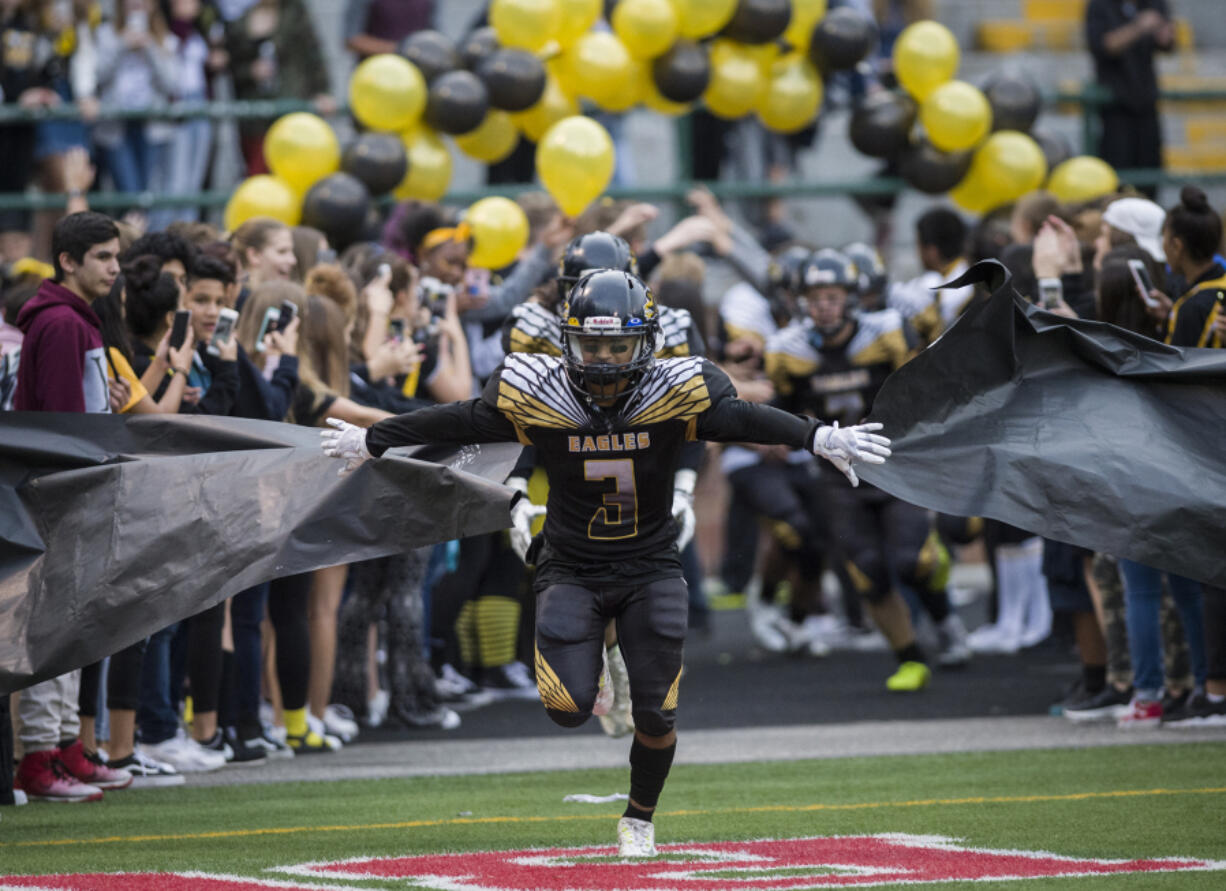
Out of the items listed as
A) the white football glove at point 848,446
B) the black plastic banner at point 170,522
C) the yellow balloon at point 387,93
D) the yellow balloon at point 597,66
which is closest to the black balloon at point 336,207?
the yellow balloon at point 387,93

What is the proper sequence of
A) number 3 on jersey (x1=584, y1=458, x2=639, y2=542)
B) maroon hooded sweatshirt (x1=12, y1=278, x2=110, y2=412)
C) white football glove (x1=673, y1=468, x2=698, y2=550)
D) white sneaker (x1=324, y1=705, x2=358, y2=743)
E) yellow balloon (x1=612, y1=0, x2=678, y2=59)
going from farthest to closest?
yellow balloon (x1=612, y1=0, x2=678, y2=59), white sneaker (x1=324, y1=705, x2=358, y2=743), white football glove (x1=673, y1=468, x2=698, y2=550), maroon hooded sweatshirt (x1=12, y1=278, x2=110, y2=412), number 3 on jersey (x1=584, y1=458, x2=639, y2=542)

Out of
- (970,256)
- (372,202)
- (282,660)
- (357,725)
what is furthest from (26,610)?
(970,256)

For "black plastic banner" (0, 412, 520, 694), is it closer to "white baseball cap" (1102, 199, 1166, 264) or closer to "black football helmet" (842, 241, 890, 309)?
"white baseball cap" (1102, 199, 1166, 264)

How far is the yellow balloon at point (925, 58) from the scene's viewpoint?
13445mm

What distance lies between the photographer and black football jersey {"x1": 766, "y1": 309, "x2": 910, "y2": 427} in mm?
11398

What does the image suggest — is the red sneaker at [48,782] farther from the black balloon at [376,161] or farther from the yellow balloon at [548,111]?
the yellow balloon at [548,111]

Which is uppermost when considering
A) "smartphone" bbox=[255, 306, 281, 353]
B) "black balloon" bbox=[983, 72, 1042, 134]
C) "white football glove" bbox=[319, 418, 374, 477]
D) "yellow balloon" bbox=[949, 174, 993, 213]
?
"black balloon" bbox=[983, 72, 1042, 134]

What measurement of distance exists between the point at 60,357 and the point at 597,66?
238 inches

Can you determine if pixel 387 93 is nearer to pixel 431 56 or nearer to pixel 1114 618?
pixel 431 56

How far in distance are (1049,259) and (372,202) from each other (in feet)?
15.6

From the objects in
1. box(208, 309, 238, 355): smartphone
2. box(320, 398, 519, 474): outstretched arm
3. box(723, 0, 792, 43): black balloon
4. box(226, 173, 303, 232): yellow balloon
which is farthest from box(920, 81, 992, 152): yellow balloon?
box(320, 398, 519, 474): outstretched arm

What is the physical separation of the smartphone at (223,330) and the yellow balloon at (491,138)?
484 centimetres

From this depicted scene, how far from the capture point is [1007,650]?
1291 cm

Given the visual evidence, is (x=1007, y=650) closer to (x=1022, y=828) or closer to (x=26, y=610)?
(x=1022, y=828)
